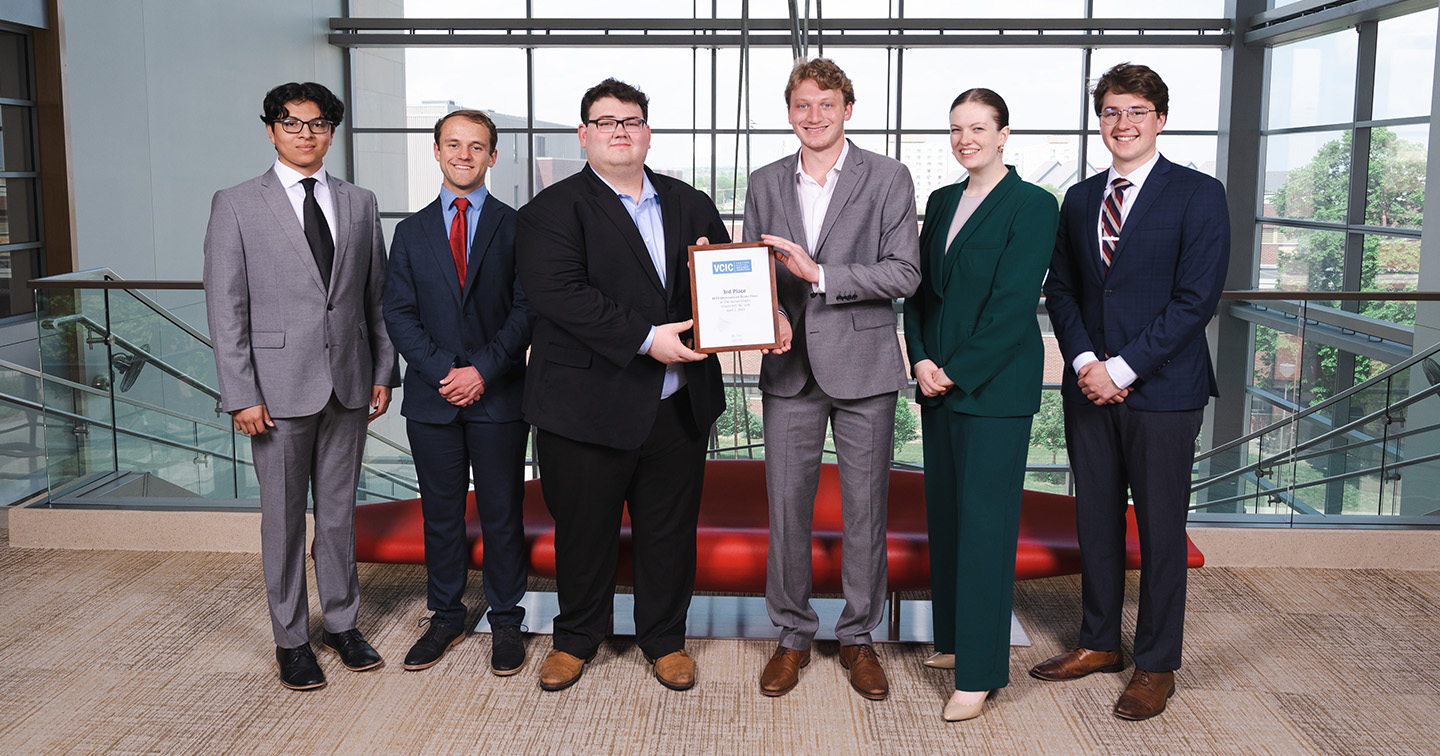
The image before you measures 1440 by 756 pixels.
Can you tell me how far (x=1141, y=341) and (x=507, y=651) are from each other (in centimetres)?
190

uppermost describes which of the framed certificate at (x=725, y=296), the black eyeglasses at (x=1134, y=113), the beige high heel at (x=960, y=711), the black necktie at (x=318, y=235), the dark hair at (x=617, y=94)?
the dark hair at (x=617, y=94)

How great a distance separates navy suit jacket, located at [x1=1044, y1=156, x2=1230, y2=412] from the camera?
256 centimetres

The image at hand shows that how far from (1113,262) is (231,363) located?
2271 mm

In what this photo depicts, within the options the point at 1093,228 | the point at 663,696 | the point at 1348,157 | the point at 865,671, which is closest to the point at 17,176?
the point at 663,696

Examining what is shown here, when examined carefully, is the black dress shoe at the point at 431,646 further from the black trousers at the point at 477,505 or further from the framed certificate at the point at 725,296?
the framed certificate at the point at 725,296

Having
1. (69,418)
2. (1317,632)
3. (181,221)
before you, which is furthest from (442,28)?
(1317,632)

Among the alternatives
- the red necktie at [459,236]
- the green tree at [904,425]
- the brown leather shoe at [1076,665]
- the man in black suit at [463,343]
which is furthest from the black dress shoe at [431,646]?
the green tree at [904,425]

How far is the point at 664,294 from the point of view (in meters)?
2.69

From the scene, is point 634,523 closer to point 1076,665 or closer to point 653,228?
point 653,228

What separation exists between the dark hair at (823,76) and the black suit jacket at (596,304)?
40 cm

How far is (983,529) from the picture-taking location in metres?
2.66

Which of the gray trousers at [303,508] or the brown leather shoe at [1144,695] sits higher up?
the gray trousers at [303,508]

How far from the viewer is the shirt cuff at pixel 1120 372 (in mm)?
2594

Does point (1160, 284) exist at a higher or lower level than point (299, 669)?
higher
